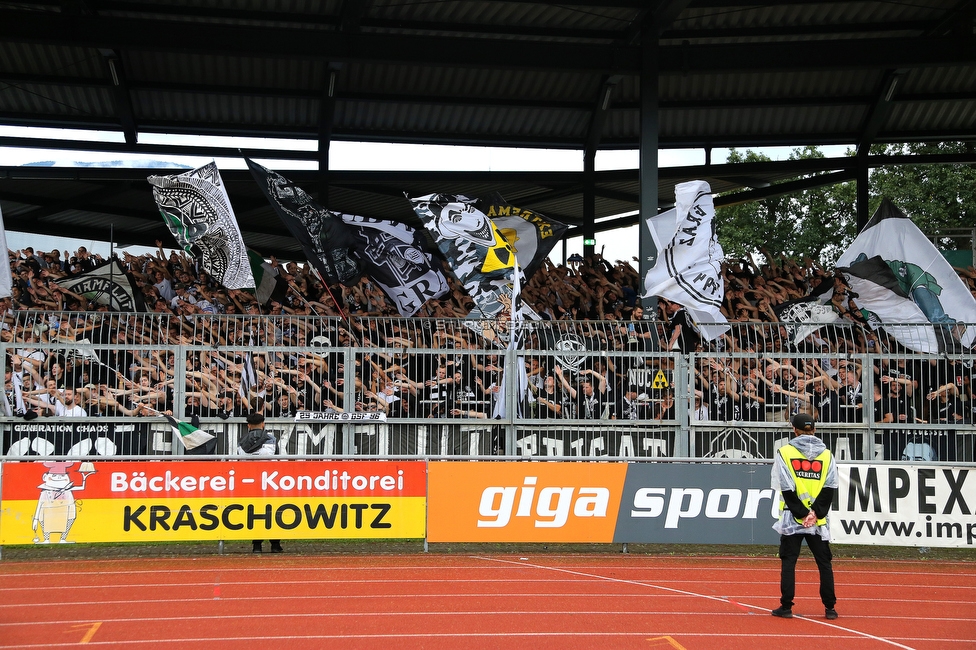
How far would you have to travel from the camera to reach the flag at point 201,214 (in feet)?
51.7

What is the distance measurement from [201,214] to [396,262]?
370 centimetres

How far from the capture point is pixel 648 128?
19.8m

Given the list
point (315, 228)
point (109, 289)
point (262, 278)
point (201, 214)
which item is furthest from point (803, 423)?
point (109, 289)

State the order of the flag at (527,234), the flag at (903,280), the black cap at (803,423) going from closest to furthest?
the black cap at (803,423) → the flag at (903,280) → the flag at (527,234)

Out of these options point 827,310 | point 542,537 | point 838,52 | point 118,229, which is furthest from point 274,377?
point 118,229

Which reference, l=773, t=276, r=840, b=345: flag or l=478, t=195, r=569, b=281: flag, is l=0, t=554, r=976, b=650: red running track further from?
l=478, t=195, r=569, b=281: flag

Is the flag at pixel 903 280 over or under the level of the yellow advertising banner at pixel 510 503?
over

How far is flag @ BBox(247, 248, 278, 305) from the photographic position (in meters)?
18.2

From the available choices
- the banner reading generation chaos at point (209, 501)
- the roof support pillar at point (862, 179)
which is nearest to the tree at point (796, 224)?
the roof support pillar at point (862, 179)

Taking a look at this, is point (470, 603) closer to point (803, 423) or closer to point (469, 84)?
point (803, 423)

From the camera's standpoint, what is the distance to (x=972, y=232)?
26016 mm

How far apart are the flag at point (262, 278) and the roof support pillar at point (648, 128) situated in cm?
709

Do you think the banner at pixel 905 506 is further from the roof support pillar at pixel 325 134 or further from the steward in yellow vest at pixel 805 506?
the roof support pillar at pixel 325 134

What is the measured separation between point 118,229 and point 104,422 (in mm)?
14714
